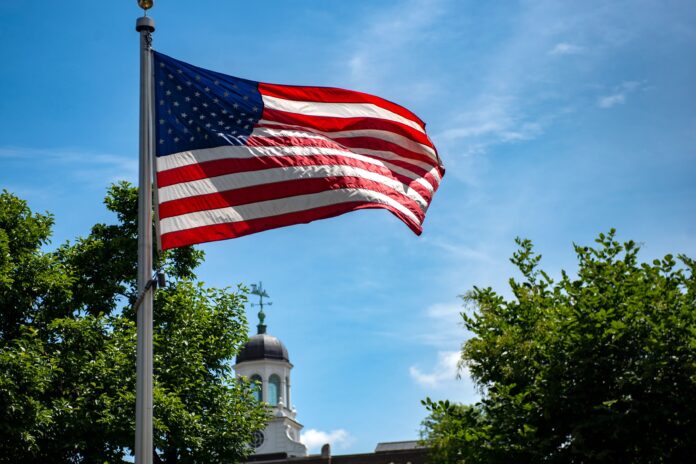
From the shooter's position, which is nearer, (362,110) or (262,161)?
(262,161)

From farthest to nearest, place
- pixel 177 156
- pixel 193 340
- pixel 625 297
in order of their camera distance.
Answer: pixel 193 340 < pixel 625 297 < pixel 177 156

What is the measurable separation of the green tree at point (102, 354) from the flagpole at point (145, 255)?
13562 millimetres

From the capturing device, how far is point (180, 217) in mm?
11586

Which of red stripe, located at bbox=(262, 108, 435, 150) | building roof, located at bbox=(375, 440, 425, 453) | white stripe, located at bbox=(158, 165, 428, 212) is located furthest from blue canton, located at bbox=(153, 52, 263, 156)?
building roof, located at bbox=(375, 440, 425, 453)

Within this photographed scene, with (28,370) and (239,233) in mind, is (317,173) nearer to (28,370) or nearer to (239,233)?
(239,233)

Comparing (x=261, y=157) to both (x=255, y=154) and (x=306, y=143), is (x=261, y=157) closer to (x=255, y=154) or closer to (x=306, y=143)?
(x=255, y=154)

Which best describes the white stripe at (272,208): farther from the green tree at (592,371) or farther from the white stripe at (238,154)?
the green tree at (592,371)

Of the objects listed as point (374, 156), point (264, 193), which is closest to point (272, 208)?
point (264, 193)

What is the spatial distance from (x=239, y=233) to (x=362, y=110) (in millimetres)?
3071

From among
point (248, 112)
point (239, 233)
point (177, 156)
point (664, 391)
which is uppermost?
point (248, 112)

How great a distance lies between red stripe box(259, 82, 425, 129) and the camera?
13109mm

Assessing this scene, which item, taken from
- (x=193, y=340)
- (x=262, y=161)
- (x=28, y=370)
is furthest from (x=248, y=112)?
(x=193, y=340)

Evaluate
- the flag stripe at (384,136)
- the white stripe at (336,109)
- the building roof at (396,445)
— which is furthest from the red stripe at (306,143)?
the building roof at (396,445)

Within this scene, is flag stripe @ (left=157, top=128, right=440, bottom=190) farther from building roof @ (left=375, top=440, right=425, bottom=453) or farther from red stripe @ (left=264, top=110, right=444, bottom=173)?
building roof @ (left=375, top=440, right=425, bottom=453)
